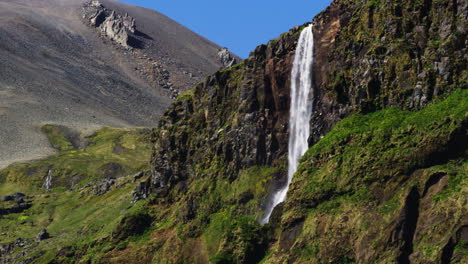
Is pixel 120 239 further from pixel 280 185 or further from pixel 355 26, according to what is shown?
pixel 355 26

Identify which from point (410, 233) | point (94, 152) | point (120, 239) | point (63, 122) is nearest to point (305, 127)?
point (410, 233)

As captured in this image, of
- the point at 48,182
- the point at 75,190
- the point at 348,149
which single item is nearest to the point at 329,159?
the point at 348,149

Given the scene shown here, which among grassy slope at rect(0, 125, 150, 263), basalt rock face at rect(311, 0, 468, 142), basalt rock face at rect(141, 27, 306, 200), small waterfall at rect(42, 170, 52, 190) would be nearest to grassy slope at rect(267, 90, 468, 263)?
basalt rock face at rect(311, 0, 468, 142)

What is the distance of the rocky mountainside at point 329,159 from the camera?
3019cm

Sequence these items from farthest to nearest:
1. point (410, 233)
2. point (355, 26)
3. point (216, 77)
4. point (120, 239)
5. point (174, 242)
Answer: point (216, 77) → point (120, 239) → point (174, 242) → point (355, 26) → point (410, 233)

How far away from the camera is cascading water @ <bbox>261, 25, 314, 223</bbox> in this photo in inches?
1833

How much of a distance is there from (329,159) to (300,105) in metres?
12.1

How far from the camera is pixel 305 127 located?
47000mm

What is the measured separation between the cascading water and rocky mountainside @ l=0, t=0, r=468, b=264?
0.89m

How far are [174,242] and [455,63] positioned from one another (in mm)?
30031

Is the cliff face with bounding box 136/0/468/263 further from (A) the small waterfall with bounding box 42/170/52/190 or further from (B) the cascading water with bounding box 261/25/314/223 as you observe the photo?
(A) the small waterfall with bounding box 42/170/52/190

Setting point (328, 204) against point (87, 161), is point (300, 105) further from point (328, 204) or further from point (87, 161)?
point (87, 161)

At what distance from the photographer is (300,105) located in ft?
159

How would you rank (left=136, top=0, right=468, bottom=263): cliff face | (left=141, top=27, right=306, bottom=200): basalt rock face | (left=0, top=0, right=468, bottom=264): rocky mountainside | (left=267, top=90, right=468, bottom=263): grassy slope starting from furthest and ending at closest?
(left=141, top=27, right=306, bottom=200): basalt rock face
(left=0, top=0, right=468, bottom=264): rocky mountainside
(left=136, top=0, right=468, bottom=263): cliff face
(left=267, top=90, right=468, bottom=263): grassy slope
